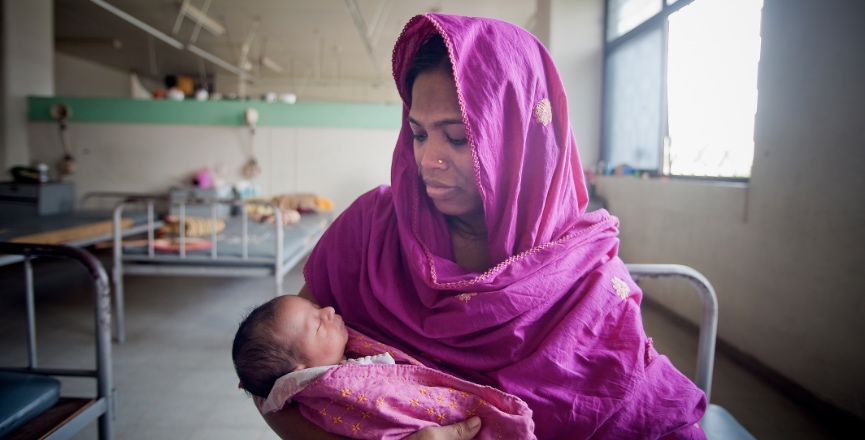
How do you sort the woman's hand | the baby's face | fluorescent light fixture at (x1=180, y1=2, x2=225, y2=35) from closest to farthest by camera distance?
the woman's hand → the baby's face → fluorescent light fixture at (x1=180, y1=2, x2=225, y2=35)

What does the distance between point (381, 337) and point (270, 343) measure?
0.24 metres

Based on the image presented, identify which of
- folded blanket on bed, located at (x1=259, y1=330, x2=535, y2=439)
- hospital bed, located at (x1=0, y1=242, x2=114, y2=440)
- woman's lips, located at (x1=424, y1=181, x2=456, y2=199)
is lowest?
hospital bed, located at (x1=0, y1=242, x2=114, y2=440)

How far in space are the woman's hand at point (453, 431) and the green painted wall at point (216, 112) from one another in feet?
18.8

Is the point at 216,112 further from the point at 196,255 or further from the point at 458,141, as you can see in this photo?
the point at 458,141

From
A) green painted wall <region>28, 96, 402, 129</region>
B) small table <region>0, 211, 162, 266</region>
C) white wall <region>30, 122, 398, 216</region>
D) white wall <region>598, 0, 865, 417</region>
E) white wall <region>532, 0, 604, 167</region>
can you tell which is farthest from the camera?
white wall <region>30, 122, 398, 216</region>

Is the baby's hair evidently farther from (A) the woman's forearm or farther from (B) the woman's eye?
(B) the woman's eye

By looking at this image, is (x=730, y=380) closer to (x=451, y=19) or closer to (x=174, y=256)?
(x=451, y=19)

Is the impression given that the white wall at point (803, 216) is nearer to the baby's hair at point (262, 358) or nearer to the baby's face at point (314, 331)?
the baby's face at point (314, 331)

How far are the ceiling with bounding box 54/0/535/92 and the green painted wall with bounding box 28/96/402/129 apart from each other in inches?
60.6

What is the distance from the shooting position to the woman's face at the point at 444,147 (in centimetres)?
98

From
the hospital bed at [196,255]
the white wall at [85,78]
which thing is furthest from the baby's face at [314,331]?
the white wall at [85,78]

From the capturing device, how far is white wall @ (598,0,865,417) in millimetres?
2182

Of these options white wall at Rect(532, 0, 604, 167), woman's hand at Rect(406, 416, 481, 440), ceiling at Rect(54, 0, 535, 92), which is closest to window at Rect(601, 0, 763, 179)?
white wall at Rect(532, 0, 604, 167)

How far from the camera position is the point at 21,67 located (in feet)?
19.7
